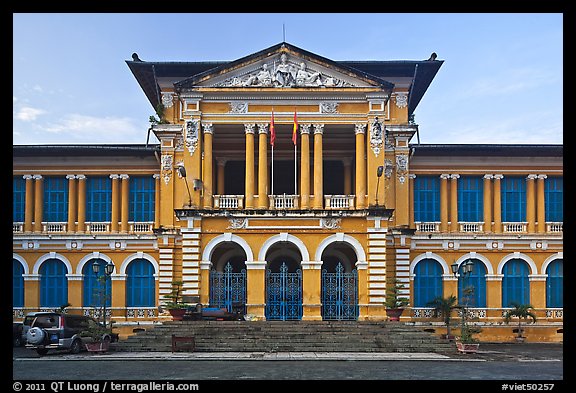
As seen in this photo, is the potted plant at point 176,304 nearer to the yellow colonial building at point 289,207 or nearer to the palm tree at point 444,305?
the yellow colonial building at point 289,207

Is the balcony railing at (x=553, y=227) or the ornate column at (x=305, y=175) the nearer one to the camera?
the ornate column at (x=305, y=175)

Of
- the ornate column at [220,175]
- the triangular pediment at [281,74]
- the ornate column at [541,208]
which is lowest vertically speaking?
the ornate column at [541,208]

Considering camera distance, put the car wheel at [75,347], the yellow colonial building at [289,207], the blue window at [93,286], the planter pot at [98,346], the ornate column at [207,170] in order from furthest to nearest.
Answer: the blue window at [93,286] < the ornate column at [207,170] < the yellow colonial building at [289,207] < the car wheel at [75,347] < the planter pot at [98,346]

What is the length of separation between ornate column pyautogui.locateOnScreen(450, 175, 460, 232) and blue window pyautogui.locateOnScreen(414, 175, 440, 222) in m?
0.69

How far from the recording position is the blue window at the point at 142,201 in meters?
39.9

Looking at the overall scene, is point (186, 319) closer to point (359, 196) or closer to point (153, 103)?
point (359, 196)

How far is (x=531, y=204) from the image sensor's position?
3925 cm

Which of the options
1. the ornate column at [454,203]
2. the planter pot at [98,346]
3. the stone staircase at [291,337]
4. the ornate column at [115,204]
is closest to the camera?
the planter pot at [98,346]

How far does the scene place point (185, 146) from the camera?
35.1 meters

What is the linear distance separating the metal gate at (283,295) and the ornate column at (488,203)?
10982mm

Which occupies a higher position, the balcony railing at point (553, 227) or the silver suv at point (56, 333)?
the balcony railing at point (553, 227)

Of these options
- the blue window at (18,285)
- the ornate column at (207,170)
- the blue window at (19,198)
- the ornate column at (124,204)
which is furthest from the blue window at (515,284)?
the blue window at (19,198)

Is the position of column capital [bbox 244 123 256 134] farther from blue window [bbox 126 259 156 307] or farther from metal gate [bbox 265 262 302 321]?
blue window [bbox 126 259 156 307]
